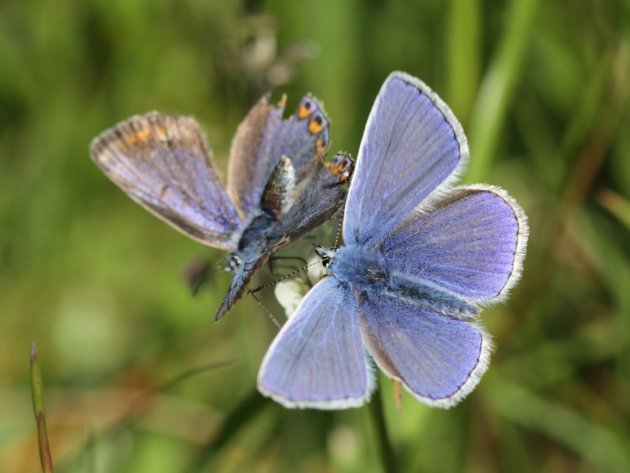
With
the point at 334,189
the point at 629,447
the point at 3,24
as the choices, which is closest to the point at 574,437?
the point at 629,447

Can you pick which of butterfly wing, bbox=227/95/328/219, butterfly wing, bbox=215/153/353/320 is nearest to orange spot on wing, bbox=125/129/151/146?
butterfly wing, bbox=227/95/328/219

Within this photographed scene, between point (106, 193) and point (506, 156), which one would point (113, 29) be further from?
point (506, 156)

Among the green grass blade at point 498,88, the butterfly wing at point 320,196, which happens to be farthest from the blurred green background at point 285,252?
the butterfly wing at point 320,196

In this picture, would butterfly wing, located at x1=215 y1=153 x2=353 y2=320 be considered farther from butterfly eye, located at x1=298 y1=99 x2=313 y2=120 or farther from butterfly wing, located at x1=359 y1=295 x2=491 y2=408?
butterfly wing, located at x1=359 y1=295 x2=491 y2=408

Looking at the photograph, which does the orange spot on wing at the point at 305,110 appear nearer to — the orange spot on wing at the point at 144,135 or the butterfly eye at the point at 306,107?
the butterfly eye at the point at 306,107

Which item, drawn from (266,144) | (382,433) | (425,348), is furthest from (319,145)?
(382,433)
